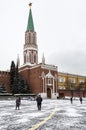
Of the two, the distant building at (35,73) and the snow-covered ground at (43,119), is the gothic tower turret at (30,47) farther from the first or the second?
the snow-covered ground at (43,119)

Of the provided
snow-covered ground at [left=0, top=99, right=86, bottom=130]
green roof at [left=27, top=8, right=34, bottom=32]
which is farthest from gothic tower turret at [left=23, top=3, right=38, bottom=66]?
snow-covered ground at [left=0, top=99, right=86, bottom=130]

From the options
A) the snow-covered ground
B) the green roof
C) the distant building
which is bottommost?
the snow-covered ground

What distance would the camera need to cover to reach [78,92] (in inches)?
3637

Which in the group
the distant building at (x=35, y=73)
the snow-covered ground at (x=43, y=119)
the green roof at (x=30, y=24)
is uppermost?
the green roof at (x=30, y=24)

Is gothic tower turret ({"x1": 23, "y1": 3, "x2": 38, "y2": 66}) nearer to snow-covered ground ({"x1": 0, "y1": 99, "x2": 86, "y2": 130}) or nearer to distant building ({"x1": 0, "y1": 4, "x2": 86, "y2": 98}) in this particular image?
distant building ({"x1": 0, "y1": 4, "x2": 86, "y2": 98})

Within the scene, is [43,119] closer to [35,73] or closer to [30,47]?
[35,73]

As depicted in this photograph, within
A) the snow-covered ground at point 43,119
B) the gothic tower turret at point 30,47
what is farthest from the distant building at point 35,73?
the snow-covered ground at point 43,119

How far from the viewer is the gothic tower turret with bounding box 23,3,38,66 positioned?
9050 centimetres

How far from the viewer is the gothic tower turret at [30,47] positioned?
297 ft

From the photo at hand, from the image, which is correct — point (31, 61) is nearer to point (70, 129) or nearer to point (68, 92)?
point (68, 92)

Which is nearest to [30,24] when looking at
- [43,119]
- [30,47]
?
[30,47]

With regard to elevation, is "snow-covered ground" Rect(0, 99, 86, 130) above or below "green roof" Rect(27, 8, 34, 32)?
below

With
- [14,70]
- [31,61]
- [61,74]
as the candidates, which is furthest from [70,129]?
[61,74]

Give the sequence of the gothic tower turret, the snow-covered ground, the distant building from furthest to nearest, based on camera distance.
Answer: the gothic tower turret
the distant building
the snow-covered ground
